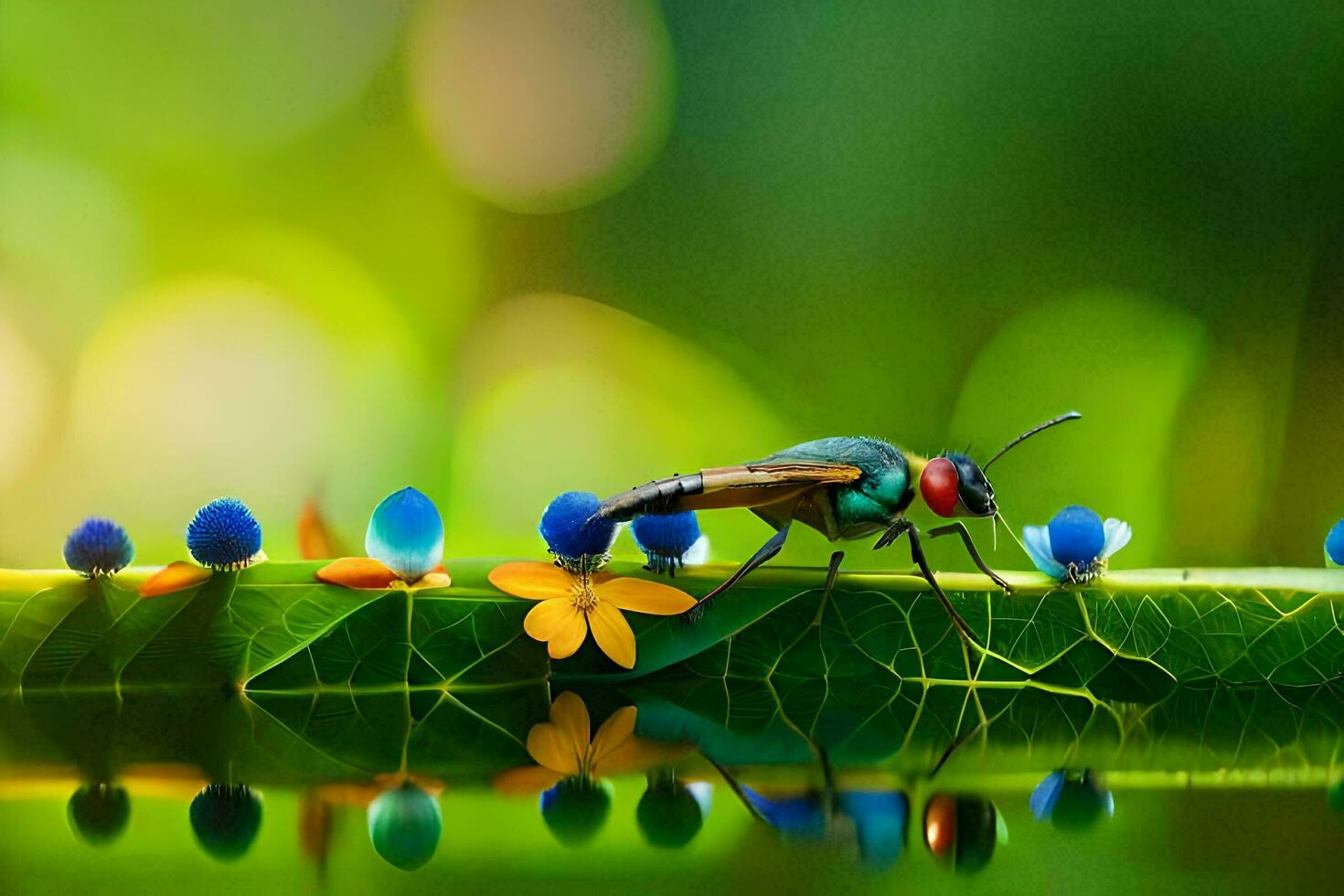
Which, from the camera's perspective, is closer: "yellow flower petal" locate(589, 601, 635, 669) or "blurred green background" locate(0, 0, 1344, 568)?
"yellow flower petal" locate(589, 601, 635, 669)

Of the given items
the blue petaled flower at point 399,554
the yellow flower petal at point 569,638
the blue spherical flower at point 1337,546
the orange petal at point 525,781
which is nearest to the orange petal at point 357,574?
the blue petaled flower at point 399,554

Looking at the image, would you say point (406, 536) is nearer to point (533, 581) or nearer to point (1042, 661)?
point (533, 581)

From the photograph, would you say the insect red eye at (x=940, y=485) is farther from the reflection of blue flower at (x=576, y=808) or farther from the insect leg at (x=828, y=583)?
the reflection of blue flower at (x=576, y=808)

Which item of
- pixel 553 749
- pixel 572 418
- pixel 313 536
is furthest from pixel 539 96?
pixel 553 749

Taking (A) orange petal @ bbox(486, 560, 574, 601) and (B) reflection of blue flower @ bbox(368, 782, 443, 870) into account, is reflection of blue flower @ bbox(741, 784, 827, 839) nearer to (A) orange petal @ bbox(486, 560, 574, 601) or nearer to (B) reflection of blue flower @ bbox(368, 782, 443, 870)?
(B) reflection of blue flower @ bbox(368, 782, 443, 870)

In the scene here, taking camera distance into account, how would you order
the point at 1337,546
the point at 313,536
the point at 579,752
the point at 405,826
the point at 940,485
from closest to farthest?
the point at 405,826 < the point at 579,752 < the point at 940,485 < the point at 1337,546 < the point at 313,536

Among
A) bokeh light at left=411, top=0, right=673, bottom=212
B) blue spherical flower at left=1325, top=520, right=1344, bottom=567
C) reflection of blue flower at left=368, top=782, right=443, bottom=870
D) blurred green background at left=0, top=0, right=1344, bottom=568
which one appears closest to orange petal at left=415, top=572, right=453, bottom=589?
reflection of blue flower at left=368, top=782, right=443, bottom=870
